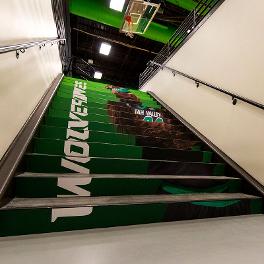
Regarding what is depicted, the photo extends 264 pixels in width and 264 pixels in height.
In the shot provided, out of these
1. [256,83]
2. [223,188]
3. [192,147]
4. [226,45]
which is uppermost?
[226,45]

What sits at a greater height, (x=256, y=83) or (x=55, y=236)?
(x=256, y=83)

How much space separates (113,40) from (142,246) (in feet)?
31.4

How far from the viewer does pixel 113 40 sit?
9.86m

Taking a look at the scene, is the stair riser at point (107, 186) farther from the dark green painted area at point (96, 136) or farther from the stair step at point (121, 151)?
the dark green painted area at point (96, 136)

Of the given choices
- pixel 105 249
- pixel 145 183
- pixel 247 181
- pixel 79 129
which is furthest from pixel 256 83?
pixel 105 249

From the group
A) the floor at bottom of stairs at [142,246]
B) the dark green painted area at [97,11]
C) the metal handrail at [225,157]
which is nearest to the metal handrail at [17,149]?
the floor at bottom of stairs at [142,246]

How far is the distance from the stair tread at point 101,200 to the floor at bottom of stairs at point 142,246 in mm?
174

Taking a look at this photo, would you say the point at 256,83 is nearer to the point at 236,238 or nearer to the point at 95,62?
the point at 236,238

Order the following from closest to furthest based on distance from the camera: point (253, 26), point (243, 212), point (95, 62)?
point (243, 212) → point (253, 26) → point (95, 62)

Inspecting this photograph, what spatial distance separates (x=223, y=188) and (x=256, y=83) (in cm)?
124

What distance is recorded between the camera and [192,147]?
3.35 metres

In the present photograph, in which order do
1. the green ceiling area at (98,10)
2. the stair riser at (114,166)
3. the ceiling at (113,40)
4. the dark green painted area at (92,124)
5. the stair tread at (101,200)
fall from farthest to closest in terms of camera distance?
1. the ceiling at (113,40)
2. the green ceiling area at (98,10)
3. the dark green painted area at (92,124)
4. the stair riser at (114,166)
5. the stair tread at (101,200)

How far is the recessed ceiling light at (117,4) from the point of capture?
6.18 m

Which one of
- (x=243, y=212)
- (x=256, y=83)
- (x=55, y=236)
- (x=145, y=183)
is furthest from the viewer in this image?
(x=256, y=83)
